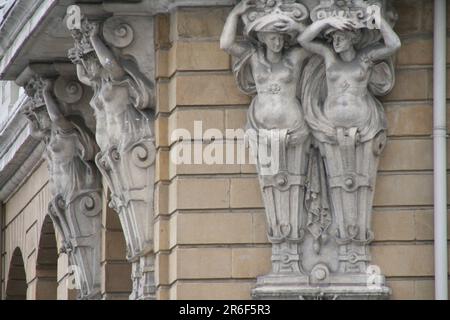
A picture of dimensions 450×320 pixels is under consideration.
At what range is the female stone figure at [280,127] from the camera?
25.4 metres

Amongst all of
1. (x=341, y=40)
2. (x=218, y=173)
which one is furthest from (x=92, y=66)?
(x=341, y=40)

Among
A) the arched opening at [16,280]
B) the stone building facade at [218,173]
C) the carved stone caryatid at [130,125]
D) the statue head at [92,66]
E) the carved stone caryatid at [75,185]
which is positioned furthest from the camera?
the arched opening at [16,280]

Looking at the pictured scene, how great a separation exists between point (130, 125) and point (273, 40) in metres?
2.10

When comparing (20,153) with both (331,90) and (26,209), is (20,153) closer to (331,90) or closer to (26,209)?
(26,209)

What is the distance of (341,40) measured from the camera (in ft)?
82.9

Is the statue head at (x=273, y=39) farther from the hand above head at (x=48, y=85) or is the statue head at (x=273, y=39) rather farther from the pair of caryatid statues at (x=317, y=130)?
the hand above head at (x=48, y=85)

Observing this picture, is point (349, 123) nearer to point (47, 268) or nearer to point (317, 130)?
point (317, 130)

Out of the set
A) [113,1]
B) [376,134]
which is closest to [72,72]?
[113,1]

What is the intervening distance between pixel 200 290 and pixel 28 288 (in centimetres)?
1040

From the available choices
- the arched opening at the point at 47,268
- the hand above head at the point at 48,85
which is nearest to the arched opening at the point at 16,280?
the arched opening at the point at 47,268

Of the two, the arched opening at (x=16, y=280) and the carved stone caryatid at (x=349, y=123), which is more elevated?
the arched opening at (x=16, y=280)

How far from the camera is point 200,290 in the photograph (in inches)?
1005

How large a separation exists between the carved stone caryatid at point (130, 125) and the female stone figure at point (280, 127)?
4.58 feet

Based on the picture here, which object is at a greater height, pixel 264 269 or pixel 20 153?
pixel 20 153
